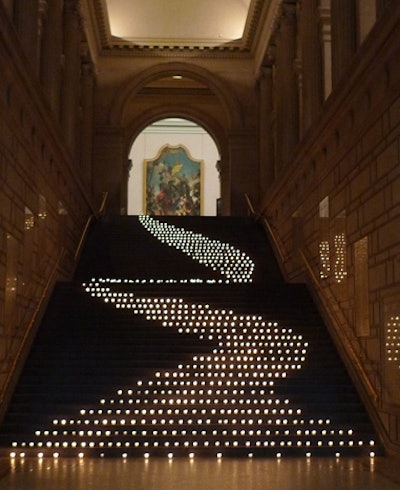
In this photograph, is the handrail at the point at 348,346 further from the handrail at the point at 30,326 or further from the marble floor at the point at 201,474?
the handrail at the point at 30,326

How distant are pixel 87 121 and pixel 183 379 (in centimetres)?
1293

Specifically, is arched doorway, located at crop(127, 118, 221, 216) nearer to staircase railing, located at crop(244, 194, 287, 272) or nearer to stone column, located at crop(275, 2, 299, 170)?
staircase railing, located at crop(244, 194, 287, 272)

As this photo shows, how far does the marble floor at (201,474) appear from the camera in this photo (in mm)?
6305

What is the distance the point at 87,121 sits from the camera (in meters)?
21.2

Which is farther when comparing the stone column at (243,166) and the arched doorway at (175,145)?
the arched doorway at (175,145)

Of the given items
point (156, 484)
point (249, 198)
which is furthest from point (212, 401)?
point (249, 198)

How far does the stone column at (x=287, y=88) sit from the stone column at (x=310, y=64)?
1.77 meters

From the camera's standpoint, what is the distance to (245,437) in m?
8.31

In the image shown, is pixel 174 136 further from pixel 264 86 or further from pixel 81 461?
pixel 81 461

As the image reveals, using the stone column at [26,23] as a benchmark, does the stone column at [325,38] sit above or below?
above

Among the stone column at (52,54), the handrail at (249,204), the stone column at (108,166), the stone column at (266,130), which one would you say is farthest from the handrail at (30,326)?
the stone column at (266,130)

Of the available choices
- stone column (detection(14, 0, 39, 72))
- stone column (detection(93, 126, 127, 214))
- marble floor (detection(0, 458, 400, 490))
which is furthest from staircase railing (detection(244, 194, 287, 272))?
marble floor (detection(0, 458, 400, 490))

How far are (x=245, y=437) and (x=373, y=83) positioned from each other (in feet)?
15.0

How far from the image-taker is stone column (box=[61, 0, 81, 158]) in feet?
56.3
